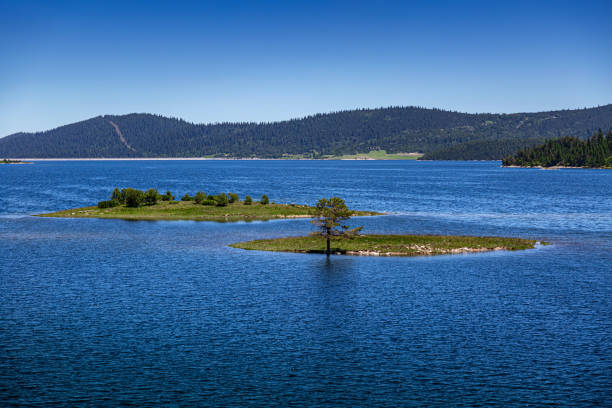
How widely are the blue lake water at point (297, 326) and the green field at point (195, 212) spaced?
3700 cm

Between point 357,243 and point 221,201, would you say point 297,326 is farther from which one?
point 221,201

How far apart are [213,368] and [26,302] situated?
26.9m

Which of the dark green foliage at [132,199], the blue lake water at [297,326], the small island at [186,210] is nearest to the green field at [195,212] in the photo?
the small island at [186,210]

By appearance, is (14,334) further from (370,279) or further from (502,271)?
(502,271)

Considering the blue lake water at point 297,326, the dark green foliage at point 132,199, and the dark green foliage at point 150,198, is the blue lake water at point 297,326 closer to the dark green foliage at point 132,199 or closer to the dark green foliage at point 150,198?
the dark green foliage at point 132,199

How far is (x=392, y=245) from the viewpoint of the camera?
87.8 metres

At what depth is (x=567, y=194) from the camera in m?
200

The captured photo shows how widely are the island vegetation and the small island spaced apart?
4041 cm

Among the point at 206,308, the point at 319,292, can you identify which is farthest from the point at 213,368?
the point at 319,292

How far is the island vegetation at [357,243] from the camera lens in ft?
280

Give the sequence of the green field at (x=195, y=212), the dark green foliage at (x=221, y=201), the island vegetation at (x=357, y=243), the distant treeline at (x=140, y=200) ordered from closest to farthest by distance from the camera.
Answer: the island vegetation at (x=357, y=243) < the green field at (x=195, y=212) < the distant treeline at (x=140, y=200) < the dark green foliage at (x=221, y=201)

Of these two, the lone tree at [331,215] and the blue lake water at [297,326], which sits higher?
the lone tree at [331,215]

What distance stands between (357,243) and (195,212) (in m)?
56.7

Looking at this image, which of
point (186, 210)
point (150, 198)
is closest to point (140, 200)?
point (150, 198)
